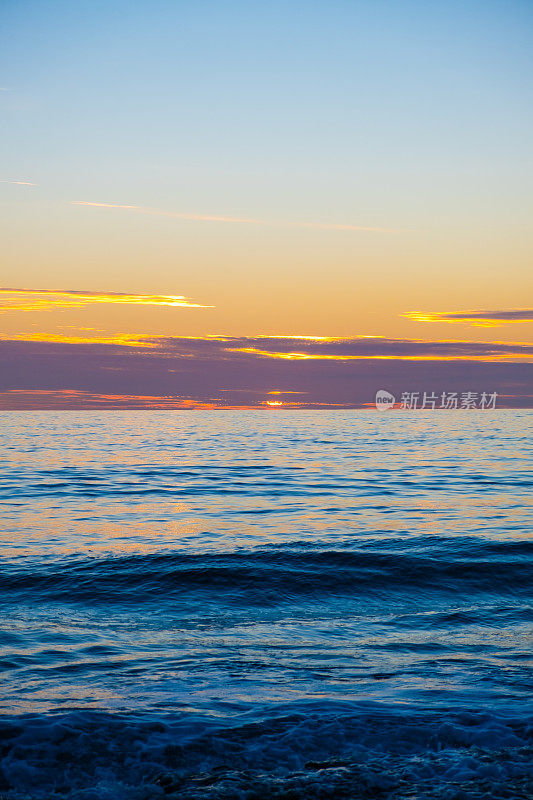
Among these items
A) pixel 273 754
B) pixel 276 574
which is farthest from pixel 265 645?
pixel 276 574

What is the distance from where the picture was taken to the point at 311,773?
601 centimetres

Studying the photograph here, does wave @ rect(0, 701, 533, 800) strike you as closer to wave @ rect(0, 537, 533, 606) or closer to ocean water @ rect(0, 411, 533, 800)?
ocean water @ rect(0, 411, 533, 800)

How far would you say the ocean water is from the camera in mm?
6105

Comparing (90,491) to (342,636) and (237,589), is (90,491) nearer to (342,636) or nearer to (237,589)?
(237,589)

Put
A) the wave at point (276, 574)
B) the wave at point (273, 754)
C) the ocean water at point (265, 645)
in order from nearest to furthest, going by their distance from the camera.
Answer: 1. the wave at point (273, 754)
2. the ocean water at point (265, 645)
3. the wave at point (276, 574)

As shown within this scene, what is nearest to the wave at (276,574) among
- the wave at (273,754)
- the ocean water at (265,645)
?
the ocean water at (265,645)

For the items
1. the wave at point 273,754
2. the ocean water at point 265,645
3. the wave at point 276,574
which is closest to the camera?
the wave at point 273,754

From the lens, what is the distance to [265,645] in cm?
984

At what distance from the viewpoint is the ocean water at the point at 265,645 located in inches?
240

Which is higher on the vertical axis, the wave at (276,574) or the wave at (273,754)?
the wave at (273,754)

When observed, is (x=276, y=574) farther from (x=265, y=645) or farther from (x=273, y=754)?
(x=273, y=754)

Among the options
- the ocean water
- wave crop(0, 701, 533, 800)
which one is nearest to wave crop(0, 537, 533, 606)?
the ocean water

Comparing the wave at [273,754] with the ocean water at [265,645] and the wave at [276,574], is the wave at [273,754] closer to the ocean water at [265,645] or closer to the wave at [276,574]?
the ocean water at [265,645]

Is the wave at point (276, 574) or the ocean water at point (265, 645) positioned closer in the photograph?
the ocean water at point (265, 645)
